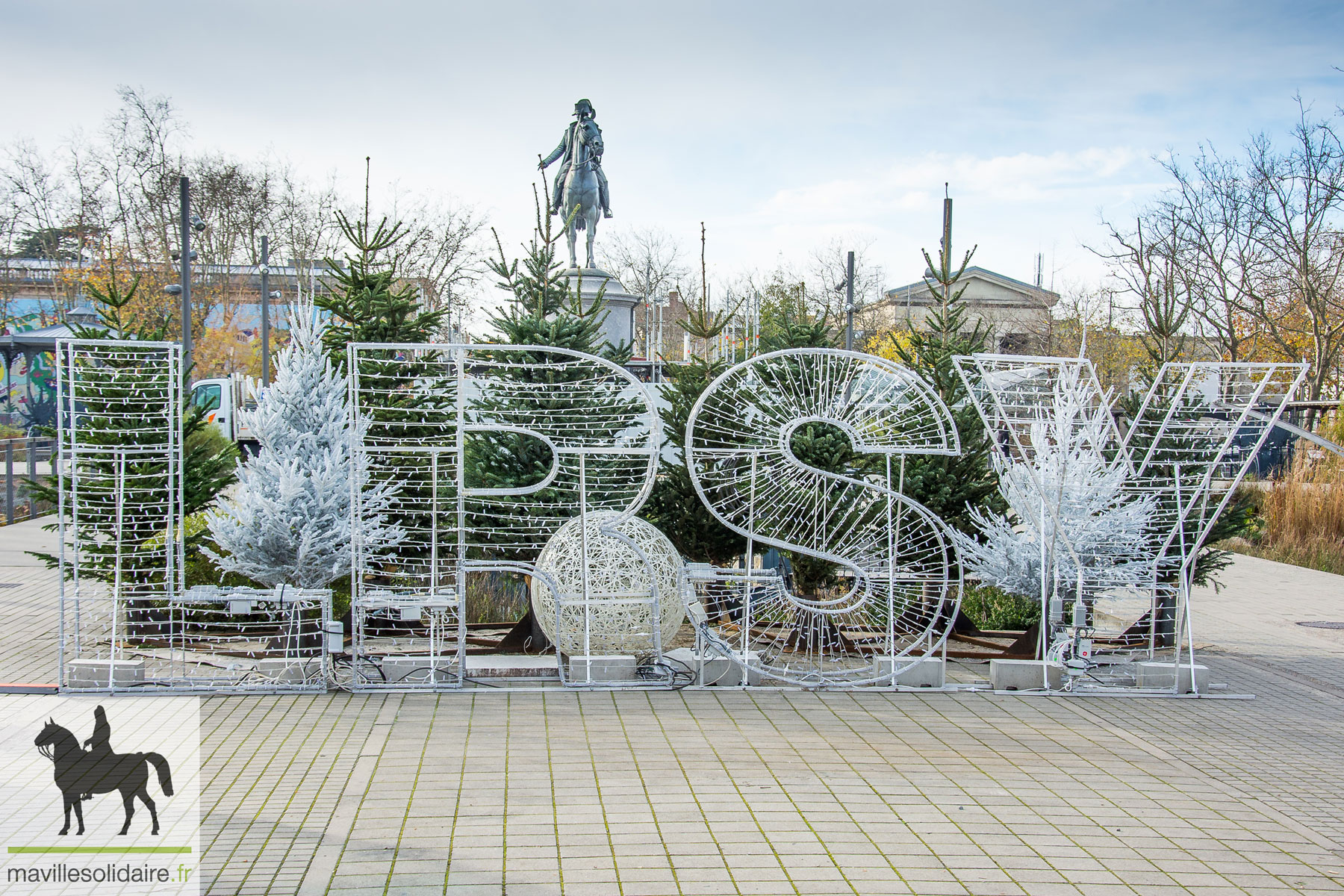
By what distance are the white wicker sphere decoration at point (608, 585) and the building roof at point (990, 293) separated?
2970 cm

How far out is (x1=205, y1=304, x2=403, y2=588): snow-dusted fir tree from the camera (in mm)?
7676

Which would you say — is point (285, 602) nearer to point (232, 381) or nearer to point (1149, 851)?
point (1149, 851)

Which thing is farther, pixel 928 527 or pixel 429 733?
pixel 928 527

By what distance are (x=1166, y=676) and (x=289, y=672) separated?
629 cm

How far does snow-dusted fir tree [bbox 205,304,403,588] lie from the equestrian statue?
664cm

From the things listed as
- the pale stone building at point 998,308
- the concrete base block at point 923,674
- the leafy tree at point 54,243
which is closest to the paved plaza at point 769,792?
the concrete base block at point 923,674

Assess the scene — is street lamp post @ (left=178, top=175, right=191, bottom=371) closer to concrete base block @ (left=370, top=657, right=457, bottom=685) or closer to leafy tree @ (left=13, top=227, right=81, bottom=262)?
concrete base block @ (left=370, top=657, right=457, bottom=685)

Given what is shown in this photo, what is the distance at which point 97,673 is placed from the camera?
6934 millimetres

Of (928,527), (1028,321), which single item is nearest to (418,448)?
(928,527)

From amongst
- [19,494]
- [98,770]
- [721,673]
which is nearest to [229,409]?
[19,494]

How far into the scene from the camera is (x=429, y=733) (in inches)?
244

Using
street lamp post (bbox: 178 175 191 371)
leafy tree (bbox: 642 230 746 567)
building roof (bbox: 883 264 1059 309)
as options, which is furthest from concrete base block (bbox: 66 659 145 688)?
building roof (bbox: 883 264 1059 309)

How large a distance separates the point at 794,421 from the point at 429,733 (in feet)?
10.4

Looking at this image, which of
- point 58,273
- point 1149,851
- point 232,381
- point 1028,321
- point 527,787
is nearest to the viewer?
point 1149,851
